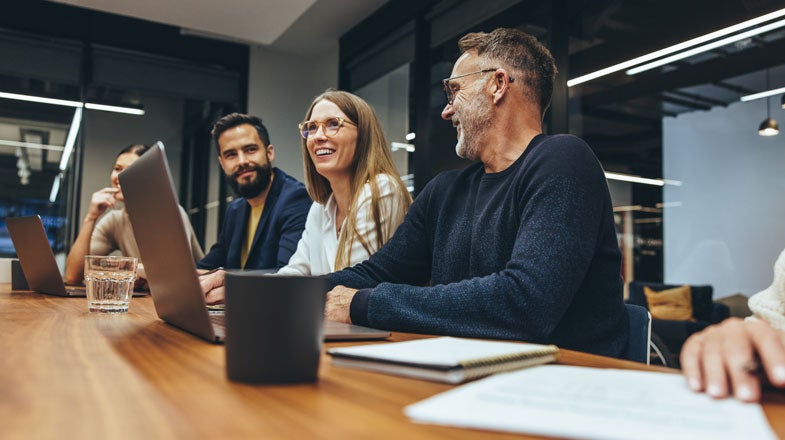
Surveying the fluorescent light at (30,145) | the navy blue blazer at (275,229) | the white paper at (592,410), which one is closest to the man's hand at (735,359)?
the white paper at (592,410)

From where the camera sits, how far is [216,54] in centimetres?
552

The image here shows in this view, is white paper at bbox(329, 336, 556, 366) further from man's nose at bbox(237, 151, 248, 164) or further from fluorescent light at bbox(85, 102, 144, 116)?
fluorescent light at bbox(85, 102, 144, 116)

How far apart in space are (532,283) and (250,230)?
217 centimetres

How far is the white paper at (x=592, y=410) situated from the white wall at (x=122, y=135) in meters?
5.33

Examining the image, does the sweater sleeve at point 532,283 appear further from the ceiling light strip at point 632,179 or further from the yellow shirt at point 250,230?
the ceiling light strip at point 632,179

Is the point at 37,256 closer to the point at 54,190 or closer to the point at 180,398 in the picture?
the point at 180,398

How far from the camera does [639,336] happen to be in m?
1.22

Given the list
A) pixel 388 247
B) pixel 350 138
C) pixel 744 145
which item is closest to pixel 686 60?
pixel 744 145

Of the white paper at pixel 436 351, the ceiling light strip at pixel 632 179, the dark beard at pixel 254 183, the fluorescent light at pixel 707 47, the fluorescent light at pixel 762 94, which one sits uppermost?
the fluorescent light at pixel 707 47

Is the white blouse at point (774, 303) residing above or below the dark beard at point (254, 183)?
below

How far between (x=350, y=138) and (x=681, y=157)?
163 inches

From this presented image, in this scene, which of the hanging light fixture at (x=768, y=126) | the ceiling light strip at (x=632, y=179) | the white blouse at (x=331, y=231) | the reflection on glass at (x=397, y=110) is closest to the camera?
the white blouse at (x=331, y=231)

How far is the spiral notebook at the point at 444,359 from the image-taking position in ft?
1.83

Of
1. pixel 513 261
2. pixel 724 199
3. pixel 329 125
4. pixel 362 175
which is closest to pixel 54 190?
pixel 329 125
